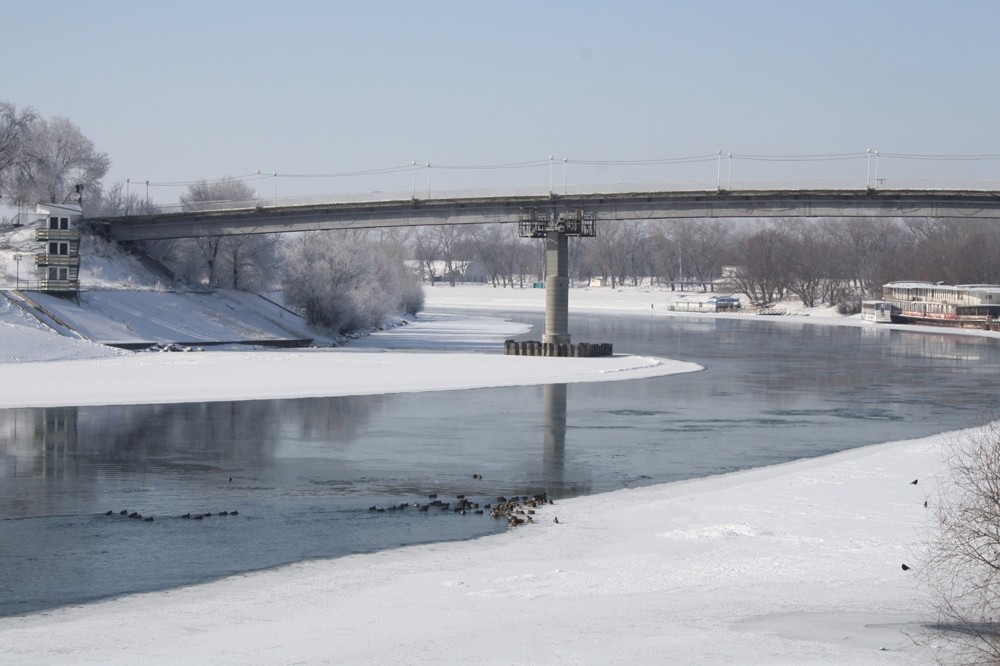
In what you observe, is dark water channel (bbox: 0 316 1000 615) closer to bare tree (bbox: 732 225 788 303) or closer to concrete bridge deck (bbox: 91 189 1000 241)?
concrete bridge deck (bbox: 91 189 1000 241)

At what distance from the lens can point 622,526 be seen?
20578 millimetres

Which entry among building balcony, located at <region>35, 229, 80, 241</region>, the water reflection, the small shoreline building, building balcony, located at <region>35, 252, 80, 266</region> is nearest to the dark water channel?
the water reflection

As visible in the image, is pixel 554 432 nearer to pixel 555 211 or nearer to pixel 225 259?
pixel 555 211

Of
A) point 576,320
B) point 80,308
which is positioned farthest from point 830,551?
point 576,320

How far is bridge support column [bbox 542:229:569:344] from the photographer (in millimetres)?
70312

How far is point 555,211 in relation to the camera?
242 ft

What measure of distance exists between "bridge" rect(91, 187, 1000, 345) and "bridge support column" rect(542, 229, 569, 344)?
0.20 ft

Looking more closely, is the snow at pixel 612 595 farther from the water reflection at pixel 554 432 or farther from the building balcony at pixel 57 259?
the building balcony at pixel 57 259

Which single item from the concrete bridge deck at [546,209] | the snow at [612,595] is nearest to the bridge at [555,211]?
the concrete bridge deck at [546,209]

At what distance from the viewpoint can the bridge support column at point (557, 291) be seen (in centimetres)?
7031

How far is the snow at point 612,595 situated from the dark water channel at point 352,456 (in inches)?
53.0

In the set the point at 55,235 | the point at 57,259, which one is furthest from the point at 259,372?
the point at 55,235

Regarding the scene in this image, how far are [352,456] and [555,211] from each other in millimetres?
46230

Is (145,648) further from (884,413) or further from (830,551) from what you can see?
(884,413)
